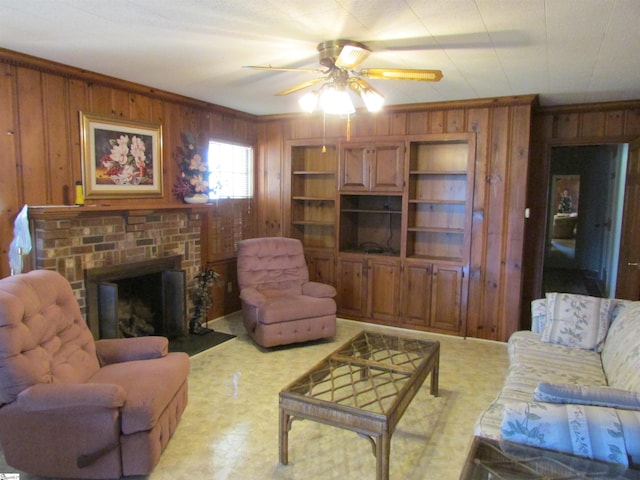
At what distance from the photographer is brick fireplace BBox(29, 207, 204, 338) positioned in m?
3.28

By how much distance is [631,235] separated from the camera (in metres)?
4.13

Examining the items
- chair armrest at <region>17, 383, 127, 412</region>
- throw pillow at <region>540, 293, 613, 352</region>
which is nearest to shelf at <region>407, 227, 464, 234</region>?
throw pillow at <region>540, 293, 613, 352</region>

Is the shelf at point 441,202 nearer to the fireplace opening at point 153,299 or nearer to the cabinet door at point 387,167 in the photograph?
the cabinet door at point 387,167

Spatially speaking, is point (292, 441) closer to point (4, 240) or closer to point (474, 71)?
point (4, 240)

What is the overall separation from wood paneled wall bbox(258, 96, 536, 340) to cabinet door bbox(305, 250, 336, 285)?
5.22ft

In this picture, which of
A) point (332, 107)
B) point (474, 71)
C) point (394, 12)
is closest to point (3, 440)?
point (332, 107)

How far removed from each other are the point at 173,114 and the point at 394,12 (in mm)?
2879

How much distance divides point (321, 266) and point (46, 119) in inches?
126

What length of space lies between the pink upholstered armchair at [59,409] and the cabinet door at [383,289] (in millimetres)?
3046

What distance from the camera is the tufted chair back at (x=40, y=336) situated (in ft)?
7.14

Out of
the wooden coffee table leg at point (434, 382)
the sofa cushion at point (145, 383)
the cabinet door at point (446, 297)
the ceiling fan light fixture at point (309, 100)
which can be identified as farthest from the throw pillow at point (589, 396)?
the cabinet door at point (446, 297)

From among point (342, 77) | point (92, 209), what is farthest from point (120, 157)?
point (342, 77)

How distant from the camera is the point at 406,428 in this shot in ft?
9.51

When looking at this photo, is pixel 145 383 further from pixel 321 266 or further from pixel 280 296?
pixel 321 266
